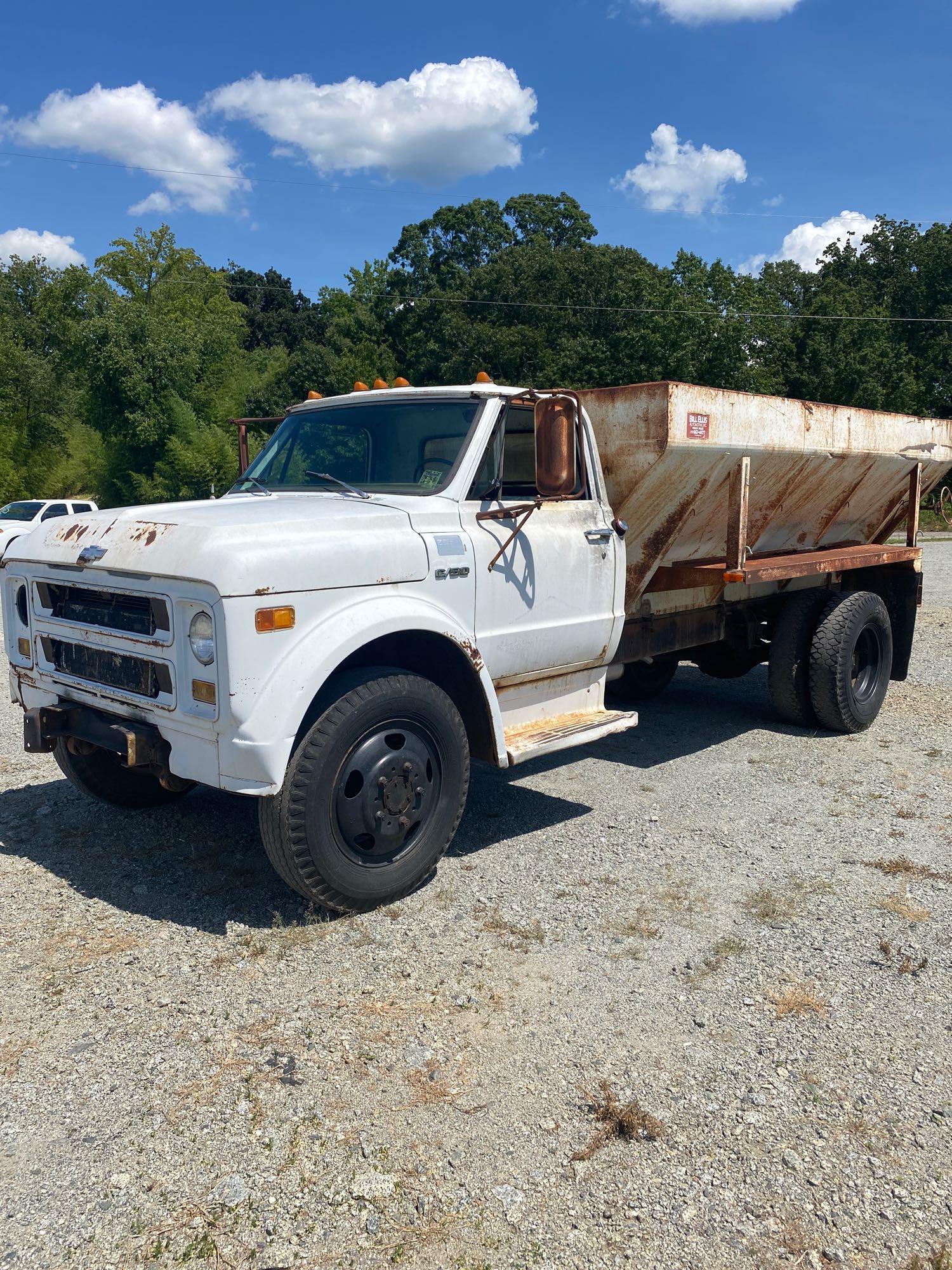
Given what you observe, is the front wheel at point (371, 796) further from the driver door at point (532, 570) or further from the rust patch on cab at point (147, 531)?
the rust patch on cab at point (147, 531)

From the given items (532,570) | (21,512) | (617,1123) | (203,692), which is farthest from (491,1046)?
(21,512)

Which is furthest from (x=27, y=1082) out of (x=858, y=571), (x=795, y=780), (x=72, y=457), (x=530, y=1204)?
(x=72, y=457)

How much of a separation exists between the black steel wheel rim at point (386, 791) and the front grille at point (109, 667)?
791 millimetres

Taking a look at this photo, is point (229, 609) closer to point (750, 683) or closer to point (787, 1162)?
point (787, 1162)

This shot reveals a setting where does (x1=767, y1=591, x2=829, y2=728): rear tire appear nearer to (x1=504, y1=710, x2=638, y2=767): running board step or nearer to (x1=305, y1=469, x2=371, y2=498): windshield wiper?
(x1=504, y1=710, x2=638, y2=767): running board step

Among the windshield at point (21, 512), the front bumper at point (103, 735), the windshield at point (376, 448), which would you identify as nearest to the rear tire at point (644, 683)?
the windshield at point (376, 448)

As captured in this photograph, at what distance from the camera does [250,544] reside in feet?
11.7

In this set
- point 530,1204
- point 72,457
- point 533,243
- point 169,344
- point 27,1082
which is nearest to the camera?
point 530,1204

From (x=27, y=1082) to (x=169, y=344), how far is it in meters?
35.7

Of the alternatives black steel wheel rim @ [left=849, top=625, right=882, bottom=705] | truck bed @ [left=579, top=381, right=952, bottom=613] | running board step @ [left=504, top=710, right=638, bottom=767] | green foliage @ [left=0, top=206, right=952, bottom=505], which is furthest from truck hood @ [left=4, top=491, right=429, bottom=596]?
green foliage @ [left=0, top=206, right=952, bottom=505]

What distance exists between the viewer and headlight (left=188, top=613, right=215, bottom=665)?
3.52 meters

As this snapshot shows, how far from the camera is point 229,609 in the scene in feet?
11.3

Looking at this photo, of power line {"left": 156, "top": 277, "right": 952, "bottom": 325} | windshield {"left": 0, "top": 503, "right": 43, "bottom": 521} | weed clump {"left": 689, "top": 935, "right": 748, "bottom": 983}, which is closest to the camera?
weed clump {"left": 689, "top": 935, "right": 748, "bottom": 983}

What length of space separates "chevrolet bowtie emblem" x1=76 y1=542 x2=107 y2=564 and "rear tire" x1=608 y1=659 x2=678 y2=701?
193 inches
